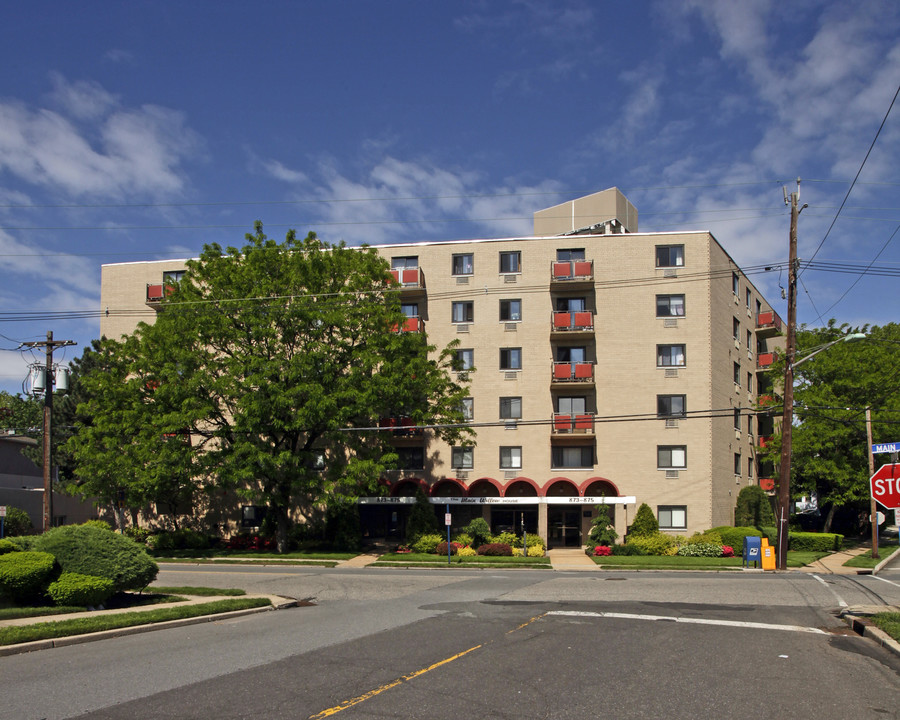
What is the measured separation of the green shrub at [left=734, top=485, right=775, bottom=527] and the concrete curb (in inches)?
1209

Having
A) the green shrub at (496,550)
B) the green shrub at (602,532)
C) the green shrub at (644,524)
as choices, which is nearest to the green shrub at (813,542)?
the green shrub at (644,524)

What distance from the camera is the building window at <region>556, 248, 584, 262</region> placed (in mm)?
41969

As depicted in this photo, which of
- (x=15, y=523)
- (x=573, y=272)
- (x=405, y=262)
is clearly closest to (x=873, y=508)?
(x=573, y=272)

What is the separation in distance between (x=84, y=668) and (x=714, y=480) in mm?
34224

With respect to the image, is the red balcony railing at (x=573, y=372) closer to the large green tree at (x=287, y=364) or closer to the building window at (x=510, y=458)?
the building window at (x=510, y=458)

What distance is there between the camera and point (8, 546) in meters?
A: 16.2

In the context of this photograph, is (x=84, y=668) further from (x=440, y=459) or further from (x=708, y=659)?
(x=440, y=459)

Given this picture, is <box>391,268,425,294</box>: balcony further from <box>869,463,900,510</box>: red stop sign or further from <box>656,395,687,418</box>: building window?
<box>869,463,900,510</box>: red stop sign

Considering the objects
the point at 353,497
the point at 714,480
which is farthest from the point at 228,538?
the point at 714,480

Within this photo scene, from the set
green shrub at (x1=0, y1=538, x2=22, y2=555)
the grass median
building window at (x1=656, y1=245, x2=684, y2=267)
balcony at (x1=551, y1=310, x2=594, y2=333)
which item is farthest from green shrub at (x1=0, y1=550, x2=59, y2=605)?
building window at (x1=656, y1=245, x2=684, y2=267)

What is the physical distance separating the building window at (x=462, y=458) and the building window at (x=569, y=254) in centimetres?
1143

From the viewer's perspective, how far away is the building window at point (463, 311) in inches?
1672

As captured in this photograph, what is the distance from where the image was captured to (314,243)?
36.3 metres

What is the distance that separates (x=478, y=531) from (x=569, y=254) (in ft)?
51.5
